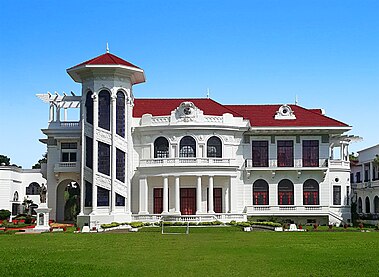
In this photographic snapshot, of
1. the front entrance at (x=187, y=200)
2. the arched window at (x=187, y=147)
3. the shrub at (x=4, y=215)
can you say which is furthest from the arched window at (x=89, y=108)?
the shrub at (x=4, y=215)

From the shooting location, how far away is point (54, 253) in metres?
24.8

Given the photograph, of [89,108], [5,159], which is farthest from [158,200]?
[5,159]

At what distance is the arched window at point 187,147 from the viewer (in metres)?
53.7

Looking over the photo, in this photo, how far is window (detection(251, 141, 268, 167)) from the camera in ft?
183

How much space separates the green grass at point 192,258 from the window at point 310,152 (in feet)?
83.1

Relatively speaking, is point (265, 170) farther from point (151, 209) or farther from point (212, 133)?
point (151, 209)

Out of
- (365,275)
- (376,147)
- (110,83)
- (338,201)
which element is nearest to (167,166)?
(110,83)

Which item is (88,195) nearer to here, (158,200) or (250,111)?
(158,200)

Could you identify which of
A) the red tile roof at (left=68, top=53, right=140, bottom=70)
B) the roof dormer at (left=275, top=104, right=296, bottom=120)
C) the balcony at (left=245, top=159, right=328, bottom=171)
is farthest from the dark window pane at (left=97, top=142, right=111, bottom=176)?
the roof dormer at (left=275, top=104, right=296, bottom=120)

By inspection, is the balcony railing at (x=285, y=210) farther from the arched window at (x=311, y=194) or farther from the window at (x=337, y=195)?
the window at (x=337, y=195)

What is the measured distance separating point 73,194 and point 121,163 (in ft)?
45.7

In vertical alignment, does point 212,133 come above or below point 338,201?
above

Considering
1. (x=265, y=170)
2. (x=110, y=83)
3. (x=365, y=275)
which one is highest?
(x=110, y=83)

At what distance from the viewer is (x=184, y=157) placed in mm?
53281
